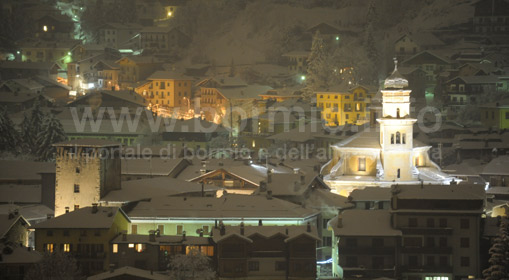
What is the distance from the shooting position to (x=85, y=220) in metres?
58.7

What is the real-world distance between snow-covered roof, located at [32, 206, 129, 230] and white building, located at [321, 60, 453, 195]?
18.6 metres

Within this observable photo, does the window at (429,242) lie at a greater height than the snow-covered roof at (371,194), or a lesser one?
lesser

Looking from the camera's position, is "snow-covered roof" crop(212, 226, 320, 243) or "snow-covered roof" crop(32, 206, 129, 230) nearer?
"snow-covered roof" crop(212, 226, 320, 243)

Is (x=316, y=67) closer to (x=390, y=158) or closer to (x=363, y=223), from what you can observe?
(x=390, y=158)

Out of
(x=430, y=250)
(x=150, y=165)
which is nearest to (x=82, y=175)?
(x=150, y=165)

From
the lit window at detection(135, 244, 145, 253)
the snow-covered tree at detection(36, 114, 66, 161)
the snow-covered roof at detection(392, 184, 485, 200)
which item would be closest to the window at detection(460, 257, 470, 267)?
the snow-covered roof at detection(392, 184, 485, 200)

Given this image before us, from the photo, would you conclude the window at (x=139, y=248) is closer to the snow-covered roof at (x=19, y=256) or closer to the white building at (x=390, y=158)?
the snow-covered roof at (x=19, y=256)

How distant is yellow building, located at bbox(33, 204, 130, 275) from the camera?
57.7 m

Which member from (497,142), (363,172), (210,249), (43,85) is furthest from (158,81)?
(210,249)

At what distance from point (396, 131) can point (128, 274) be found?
2509 cm

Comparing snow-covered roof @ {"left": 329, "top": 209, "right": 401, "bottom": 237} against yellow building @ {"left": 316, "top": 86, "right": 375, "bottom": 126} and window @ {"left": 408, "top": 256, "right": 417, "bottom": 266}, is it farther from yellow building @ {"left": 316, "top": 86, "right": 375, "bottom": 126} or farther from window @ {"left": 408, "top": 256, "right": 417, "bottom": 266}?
yellow building @ {"left": 316, "top": 86, "right": 375, "bottom": 126}

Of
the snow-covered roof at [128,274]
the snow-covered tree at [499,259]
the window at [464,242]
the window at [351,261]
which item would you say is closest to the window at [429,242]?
the window at [464,242]

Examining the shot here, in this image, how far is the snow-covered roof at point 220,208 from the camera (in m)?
61.6

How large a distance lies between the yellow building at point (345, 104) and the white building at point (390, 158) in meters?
31.3
